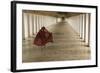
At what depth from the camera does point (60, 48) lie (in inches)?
70.6

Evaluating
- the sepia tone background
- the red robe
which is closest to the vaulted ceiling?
the sepia tone background

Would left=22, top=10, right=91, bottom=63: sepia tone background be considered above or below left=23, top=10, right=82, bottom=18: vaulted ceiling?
below

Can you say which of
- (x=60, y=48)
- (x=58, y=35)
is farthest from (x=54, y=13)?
(x=60, y=48)

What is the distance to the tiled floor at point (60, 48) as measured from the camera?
1700 millimetres

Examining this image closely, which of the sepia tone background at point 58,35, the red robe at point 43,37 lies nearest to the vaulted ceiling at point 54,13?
the sepia tone background at point 58,35

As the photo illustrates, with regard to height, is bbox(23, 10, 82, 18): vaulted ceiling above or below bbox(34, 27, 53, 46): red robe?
above

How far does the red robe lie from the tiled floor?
0.11ft

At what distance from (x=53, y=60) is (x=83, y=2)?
0.62m

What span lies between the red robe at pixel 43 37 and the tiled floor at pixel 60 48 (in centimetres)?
3

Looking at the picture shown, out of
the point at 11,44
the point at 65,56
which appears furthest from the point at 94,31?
the point at 11,44

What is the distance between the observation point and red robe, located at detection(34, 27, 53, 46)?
5.65ft

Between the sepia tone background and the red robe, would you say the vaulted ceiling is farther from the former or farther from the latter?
the red robe

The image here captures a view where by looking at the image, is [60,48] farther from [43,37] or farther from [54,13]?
[54,13]

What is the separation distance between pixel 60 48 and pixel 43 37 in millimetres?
191
